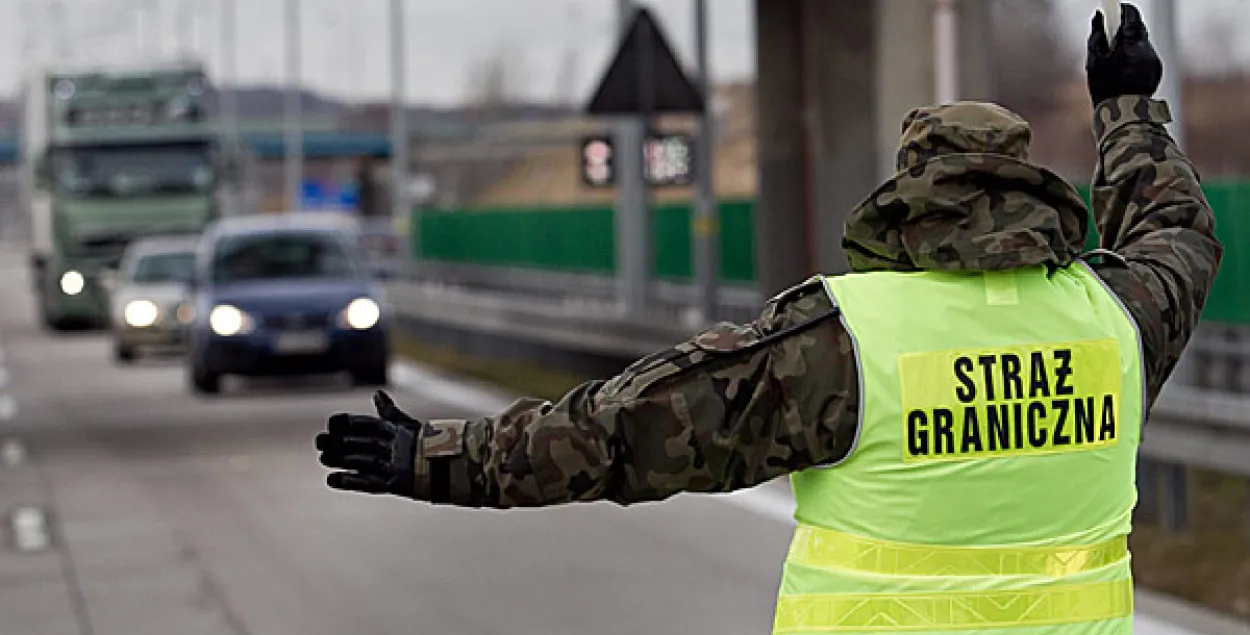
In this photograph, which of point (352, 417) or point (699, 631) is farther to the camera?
point (699, 631)

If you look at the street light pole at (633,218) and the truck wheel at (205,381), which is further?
the street light pole at (633,218)

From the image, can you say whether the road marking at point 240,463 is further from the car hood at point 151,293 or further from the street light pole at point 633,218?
the car hood at point 151,293

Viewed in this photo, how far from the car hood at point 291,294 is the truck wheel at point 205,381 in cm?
68

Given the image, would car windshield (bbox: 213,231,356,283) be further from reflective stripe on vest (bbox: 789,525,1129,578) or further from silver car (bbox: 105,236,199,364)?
reflective stripe on vest (bbox: 789,525,1129,578)

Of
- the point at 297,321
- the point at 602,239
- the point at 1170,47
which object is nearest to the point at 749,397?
the point at 1170,47

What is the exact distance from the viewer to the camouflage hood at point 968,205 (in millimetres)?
3596

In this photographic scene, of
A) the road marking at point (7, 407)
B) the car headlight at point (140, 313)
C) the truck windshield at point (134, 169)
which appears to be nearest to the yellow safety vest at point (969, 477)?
the road marking at point (7, 407)

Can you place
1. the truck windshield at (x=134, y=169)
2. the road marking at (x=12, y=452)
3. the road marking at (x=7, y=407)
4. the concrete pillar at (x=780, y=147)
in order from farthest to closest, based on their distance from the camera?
the truck windshield at (x=134, y=169) < the concrete pillar at (x=780, y=147) < the road marking at (x=7, y=407) < the road marking at (x=12, y=452)

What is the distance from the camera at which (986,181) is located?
361 centimetres

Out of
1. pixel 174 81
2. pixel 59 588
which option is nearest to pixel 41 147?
pixel 174 81

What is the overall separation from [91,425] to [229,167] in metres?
23.0

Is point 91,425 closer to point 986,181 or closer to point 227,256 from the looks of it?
point 227,256

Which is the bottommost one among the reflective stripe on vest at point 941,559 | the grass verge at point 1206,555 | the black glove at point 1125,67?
the grass verge at point 1206,555

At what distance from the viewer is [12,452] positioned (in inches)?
746
